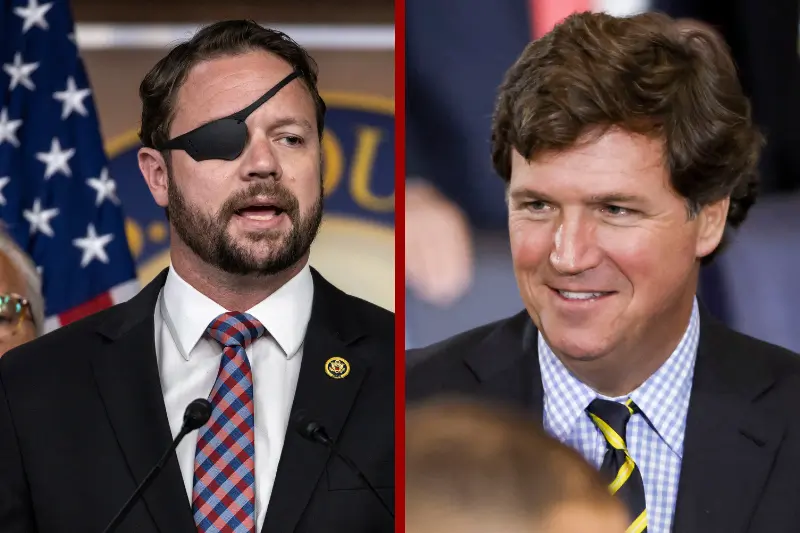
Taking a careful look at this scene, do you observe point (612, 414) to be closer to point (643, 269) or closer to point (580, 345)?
point (580, 345)

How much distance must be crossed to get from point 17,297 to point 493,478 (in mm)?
1388

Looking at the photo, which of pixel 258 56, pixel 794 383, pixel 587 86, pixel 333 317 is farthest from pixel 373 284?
pixel 794 383

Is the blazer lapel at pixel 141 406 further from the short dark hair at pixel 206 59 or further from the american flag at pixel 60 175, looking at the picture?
the short dark hair at pixel 206 59

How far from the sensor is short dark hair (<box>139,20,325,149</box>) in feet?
9.20

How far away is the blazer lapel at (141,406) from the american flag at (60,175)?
1.11 feet

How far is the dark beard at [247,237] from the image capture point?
2762mm

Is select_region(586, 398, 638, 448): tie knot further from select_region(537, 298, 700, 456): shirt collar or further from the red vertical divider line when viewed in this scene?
the red vertical divider line

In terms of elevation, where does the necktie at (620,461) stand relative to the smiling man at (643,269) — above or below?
below

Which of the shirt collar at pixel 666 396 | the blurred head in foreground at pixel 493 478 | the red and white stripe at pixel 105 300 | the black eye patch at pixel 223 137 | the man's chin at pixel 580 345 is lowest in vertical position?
the blurred head in foreground at pixel 493 478

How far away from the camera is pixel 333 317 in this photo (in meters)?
2.88

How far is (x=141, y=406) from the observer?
2.70m

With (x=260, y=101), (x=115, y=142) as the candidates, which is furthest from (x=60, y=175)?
(x=260, y=101)

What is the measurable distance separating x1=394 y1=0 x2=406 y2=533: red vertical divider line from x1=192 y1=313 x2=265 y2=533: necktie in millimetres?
355

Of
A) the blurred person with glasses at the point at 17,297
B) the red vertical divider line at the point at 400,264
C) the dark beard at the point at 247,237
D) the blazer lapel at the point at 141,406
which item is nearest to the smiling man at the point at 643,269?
the red vertical divider line at the point at 400,264
